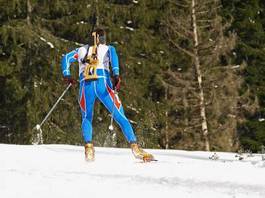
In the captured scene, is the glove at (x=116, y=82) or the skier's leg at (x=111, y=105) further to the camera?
the skier's leg at (x=111, y=105)

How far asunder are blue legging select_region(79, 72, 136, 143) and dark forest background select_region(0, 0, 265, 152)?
10.9 metres

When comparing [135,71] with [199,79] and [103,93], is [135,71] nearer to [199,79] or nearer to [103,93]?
[199,79]

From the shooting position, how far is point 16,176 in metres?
5.55

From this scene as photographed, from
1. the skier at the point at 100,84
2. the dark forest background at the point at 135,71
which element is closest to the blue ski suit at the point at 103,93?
the skier at the point at 100,84

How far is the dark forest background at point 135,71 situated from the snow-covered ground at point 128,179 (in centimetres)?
1238

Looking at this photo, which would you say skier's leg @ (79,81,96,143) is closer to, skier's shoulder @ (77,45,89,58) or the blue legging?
the blue legging

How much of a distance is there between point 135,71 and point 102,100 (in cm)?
1804

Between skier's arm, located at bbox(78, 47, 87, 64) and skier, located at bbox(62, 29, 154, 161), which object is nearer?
skier, located at bbox(62, 29, 154, 161)

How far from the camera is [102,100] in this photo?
8.09m

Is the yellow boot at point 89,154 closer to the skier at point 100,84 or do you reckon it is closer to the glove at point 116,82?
the skier at point 100,84

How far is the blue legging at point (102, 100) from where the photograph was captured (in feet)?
26.2

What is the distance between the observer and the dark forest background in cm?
2202

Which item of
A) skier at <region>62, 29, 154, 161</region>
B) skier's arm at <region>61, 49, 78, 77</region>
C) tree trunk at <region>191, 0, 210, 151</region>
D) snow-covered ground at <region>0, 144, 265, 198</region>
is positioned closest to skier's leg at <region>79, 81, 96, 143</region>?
skier at <region>62, 29, 154, 161</region>

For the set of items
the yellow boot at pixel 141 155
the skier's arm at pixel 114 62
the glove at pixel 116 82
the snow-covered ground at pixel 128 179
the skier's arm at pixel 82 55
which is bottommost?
the snow-covered ground at pixel 128 179
